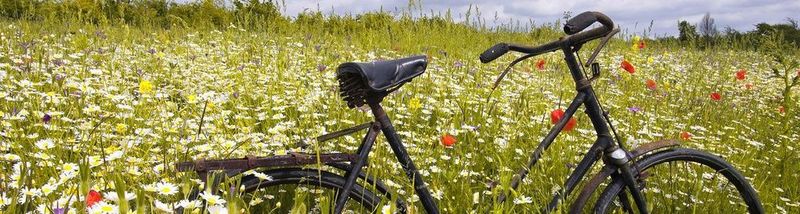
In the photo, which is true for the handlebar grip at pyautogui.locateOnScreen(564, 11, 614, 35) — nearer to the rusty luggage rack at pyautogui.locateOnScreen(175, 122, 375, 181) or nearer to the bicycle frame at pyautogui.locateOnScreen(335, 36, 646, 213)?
the bicycle frame at pyautogui.locateOnScreen(335, 36, 646, 213)

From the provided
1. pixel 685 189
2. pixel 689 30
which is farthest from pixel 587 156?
pixel 689 30

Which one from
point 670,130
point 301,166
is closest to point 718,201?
point 670,130

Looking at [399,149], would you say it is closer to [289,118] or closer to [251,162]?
[251,162]

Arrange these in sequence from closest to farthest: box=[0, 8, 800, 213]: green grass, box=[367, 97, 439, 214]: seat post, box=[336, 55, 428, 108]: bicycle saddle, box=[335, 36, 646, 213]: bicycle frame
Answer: box=[336, 55, 428, 108]: bicycle saddle → box=[367, 97, 439, 214]: seat post → box=[335, 36, 646, 213]: bicycle frame → box=[0, 8, 800, 213]: green grass

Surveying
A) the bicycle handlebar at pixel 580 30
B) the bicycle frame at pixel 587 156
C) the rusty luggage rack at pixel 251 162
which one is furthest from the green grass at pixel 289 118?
the bicycle handlebar at pixel 580 30

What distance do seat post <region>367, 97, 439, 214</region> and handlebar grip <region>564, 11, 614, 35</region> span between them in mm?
696

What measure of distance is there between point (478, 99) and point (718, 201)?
1.72 m

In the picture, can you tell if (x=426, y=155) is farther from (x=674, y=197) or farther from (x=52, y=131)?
(x=52, y=131)

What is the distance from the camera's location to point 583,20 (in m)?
2.25

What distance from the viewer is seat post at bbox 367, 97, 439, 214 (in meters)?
2.01

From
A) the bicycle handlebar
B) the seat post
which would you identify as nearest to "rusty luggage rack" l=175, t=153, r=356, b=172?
the seat post

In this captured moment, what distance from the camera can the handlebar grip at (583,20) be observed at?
2.23 meters

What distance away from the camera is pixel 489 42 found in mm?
10914

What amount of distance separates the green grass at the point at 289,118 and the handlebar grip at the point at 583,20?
0.51 meters
